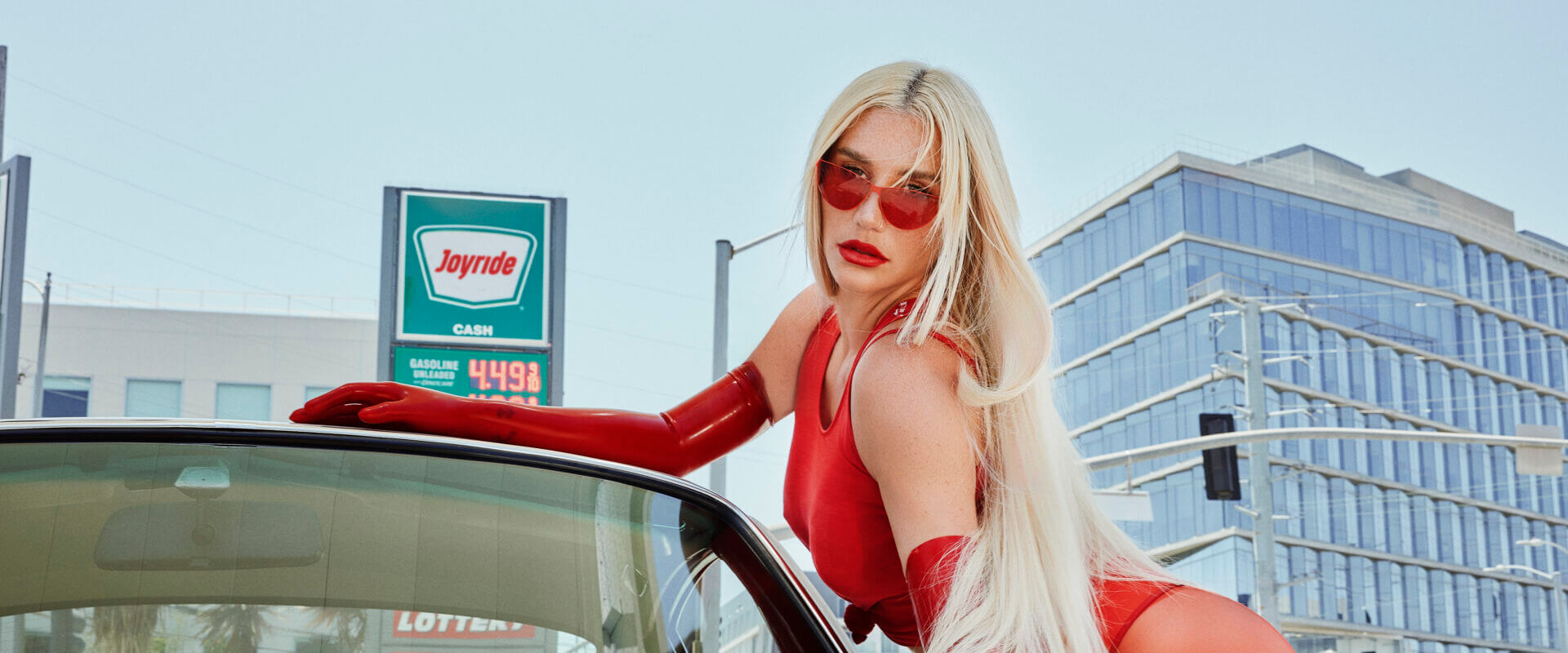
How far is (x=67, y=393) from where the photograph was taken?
136 feet

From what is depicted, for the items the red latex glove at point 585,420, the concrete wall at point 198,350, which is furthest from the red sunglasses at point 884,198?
the concrete wall at point 198,350

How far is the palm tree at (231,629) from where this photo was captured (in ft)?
5.40

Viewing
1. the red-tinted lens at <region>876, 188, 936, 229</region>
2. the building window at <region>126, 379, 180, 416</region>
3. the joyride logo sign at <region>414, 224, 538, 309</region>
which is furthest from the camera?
the building window at <region>126, 379, 180, 416</region>

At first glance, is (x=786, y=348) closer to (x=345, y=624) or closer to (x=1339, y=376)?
(x=345, y=624)

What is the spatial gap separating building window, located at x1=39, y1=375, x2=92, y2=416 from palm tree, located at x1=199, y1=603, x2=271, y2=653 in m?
44.1

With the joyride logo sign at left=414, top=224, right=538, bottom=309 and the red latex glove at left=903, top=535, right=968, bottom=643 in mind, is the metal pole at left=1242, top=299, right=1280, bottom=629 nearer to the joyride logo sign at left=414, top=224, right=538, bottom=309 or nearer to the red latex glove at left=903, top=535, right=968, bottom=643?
the joyride logo sign at left=414, top=224, right=538, bottom=309

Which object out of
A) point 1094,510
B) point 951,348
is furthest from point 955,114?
point 1094,510

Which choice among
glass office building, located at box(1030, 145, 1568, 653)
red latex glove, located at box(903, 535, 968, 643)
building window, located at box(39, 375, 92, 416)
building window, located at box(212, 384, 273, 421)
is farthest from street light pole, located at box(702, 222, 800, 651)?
glass office building, located at box(1030, 145, 1568, 653)

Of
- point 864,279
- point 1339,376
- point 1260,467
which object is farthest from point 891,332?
point 1339,376

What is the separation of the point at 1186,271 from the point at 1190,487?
1000cm

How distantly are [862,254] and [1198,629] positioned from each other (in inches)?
31.7

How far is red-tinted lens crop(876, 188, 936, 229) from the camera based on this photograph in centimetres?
227

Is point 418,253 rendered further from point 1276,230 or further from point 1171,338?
point 1276,230

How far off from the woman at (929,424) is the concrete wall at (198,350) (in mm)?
40470
